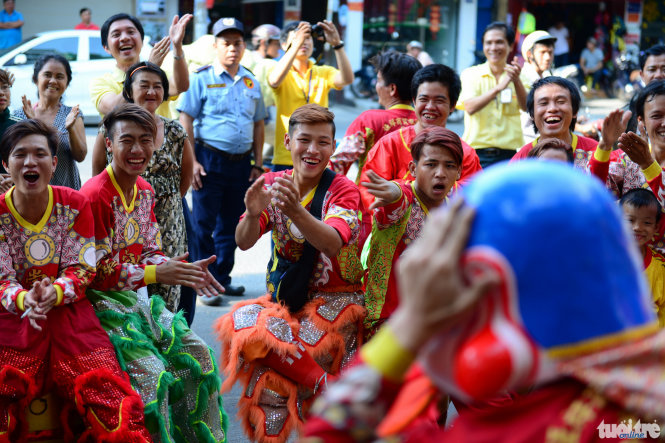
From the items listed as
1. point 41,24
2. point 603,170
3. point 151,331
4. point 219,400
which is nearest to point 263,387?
point 219,400

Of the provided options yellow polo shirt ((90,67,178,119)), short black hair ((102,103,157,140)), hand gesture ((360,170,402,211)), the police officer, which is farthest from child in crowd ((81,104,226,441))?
the police officer

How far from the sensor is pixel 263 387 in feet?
11.7

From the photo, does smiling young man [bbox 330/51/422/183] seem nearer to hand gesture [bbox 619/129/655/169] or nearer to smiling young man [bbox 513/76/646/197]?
smiling young man [bbox 513/76/646/197]

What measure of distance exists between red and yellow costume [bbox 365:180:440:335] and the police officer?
251 cm

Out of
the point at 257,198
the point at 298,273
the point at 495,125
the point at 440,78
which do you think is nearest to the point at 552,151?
the point at 440,78

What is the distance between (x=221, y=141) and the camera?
6102 millimetres

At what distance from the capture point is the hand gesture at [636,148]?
3.71 metres

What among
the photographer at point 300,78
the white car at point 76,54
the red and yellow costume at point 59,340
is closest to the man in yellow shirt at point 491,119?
the photographer at point 300,78

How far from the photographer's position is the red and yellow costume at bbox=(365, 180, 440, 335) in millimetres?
3652

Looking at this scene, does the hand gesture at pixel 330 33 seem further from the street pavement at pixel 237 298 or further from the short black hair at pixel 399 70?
the street pavement at pixel 237 298

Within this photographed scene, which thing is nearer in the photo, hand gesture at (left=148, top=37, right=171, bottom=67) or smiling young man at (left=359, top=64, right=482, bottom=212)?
smiling young man at (left=359, top=64, right=482, bottom=212)

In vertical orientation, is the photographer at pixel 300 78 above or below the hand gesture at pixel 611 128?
above

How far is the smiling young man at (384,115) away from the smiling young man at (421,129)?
405 mm

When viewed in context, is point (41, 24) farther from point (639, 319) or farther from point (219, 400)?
point (639, 319)
